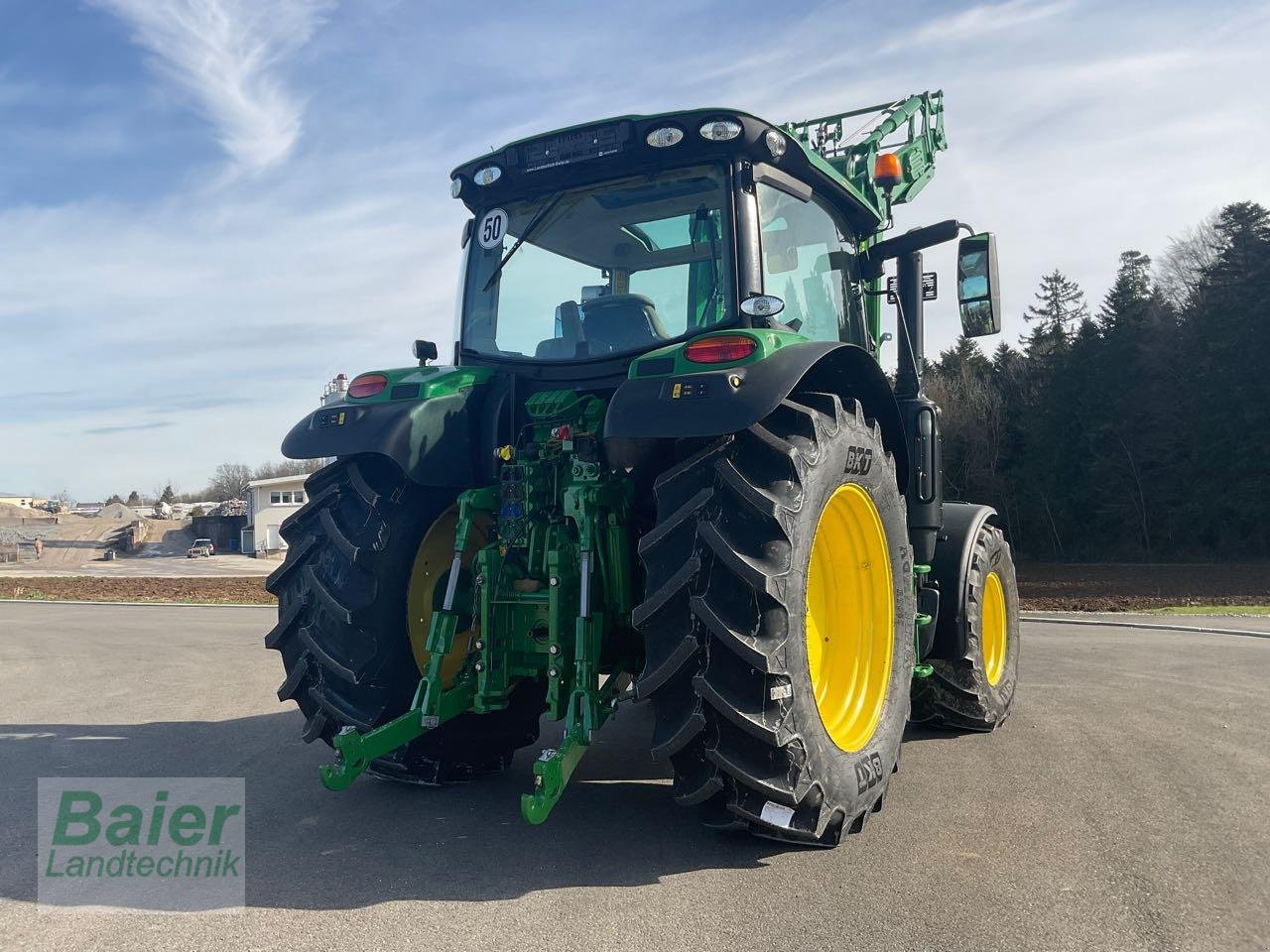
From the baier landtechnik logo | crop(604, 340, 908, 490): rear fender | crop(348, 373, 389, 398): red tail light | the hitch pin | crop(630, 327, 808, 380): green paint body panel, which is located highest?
crop(348, 373, 389, 398): red tail light

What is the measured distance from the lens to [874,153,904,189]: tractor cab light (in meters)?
5.05

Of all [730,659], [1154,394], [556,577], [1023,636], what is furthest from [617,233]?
[1154,394]

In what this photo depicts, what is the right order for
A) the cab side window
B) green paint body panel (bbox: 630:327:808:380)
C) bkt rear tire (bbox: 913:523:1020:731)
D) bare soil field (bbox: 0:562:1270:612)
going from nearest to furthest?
1. green paint body panel (bbox: 630:327:808:380)
2. the cab side window
3. bkt rear tire (bbox: 913:523:1020:731)
4. bare soil field (bbox: 0:562:1270:612)

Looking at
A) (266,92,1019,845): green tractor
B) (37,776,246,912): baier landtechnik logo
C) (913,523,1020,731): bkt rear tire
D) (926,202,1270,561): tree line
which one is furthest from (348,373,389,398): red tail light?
(926,202,1270,561): tree line

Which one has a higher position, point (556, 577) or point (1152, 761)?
point (556, 577)

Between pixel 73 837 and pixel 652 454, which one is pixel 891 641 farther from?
pixel 73 837

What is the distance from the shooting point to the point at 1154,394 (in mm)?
38625

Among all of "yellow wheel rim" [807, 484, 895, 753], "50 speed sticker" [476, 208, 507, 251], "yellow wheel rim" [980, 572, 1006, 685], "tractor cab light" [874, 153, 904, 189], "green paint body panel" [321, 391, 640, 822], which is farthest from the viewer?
"yellow wheel rim" [980, 572, 1006, 685]

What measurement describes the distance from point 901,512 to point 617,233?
1830 millimetres

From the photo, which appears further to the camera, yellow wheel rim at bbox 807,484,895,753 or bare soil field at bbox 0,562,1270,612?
bare soil field at bbox 0,562,1270,612

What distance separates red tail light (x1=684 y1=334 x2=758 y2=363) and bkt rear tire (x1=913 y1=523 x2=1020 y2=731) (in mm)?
2713

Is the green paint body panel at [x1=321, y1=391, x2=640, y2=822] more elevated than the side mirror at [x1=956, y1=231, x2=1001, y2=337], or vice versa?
the side mirror at [x1=956, y1=231, x2=1001, y2=337]

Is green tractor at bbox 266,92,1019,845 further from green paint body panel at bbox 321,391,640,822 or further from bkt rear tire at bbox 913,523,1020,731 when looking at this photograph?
bkt rear tire at bbox 913,523,1020,731

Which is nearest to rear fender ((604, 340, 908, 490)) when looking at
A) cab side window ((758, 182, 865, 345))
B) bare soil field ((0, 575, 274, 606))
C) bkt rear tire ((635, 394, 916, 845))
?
bkt rear tire ((635, 394, 916, 845))
